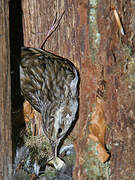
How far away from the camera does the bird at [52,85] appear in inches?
117

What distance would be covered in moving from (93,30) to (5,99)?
889 millimetres

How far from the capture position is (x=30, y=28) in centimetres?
308

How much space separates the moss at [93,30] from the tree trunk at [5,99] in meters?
0.67

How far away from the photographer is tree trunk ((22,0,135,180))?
2695 millimetres

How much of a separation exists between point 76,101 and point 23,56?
620mm

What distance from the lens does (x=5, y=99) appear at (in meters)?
2.48

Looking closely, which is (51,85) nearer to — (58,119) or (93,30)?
(58,119)

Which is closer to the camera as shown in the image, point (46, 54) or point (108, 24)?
point (108, 24)

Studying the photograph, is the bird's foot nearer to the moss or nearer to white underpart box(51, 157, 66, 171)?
white underpart box(51, 157, 66, 171)

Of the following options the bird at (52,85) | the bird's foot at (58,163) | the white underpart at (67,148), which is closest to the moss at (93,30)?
the bird at (52,85)

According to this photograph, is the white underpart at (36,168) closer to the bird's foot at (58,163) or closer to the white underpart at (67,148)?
the bird's foot at (58,163)

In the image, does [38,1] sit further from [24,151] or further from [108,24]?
[24,151]

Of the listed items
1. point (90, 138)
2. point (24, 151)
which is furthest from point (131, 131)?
point (24, 151)

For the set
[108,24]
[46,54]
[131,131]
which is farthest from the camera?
[46,54]
